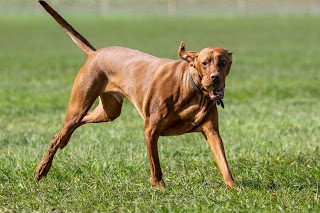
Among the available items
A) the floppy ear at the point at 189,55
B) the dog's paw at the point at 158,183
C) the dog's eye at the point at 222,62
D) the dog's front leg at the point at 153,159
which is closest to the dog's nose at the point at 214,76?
the dog's eye at the point at 222,62

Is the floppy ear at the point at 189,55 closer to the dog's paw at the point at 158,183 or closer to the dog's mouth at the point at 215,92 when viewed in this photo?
the dog's mouth at the point at 215,92

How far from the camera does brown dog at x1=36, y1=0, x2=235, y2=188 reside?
22.5 feet

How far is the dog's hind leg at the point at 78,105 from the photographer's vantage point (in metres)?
7.96

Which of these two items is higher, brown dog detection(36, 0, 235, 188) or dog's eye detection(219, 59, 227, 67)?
dog's eye detection(219, 59, 227, 67)

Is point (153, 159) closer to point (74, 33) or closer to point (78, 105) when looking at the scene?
point (78, 105)

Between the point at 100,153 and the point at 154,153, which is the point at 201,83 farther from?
the point at 100,153

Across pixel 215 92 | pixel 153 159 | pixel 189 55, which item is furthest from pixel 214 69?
pixel 153 159

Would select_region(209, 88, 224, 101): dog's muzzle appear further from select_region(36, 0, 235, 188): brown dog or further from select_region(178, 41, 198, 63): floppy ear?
select_region(178, 41, 198, 63): floppy ear

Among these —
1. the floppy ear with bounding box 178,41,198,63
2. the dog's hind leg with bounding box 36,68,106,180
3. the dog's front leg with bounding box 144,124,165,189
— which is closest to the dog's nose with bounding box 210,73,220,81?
the floppy ear with bounding box 178,41,198,63

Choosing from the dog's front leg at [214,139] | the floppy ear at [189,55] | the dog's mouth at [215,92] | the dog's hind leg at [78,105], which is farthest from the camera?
the dog's hind leg at [78,105]

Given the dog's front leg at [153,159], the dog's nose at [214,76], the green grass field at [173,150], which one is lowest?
the green grass field at [173,150]

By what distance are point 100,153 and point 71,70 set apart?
38.3 ft

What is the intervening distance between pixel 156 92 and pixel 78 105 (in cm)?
107

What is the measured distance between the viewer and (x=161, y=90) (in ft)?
23.9
